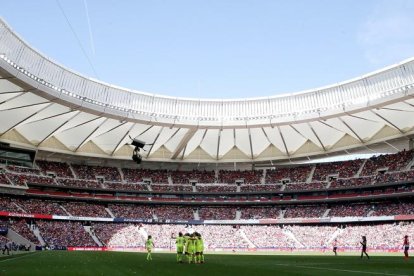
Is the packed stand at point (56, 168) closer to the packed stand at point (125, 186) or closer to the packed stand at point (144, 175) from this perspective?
the packed stand at point (125, 186)

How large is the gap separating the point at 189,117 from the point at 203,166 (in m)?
21.3

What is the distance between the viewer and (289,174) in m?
72.4

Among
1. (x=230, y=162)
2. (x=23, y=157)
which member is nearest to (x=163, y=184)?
(x=230, y=162)

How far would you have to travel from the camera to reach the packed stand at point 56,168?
219 feet

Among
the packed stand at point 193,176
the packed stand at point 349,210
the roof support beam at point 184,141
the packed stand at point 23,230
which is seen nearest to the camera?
the packed stand at point 23,230

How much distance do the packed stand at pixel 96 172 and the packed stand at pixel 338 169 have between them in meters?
32.1

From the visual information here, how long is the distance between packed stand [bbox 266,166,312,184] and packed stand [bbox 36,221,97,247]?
3018 cm

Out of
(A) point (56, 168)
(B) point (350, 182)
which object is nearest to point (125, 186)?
(A) point (56, 168)

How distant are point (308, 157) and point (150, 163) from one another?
26.3 m

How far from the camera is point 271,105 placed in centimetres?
5875

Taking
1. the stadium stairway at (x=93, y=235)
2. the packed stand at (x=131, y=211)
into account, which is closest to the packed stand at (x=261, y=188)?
the packed stand at (x=131, y=211)

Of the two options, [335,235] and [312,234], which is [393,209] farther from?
[312,234]

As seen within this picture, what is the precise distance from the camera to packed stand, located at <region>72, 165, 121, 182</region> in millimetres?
70200

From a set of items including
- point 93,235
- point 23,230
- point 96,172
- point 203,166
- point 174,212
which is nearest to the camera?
point 23,230
